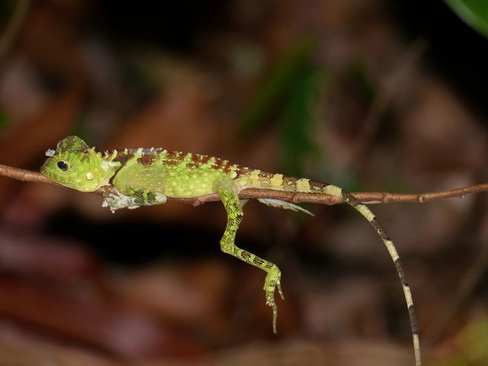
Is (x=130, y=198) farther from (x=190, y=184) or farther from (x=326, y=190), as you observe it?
(x=326, y=190)

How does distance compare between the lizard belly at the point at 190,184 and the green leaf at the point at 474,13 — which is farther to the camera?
the lizard belly at the point at 190,184

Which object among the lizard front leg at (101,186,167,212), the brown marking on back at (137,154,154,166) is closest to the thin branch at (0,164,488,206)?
the lizard front leg at (101,186,167,212)

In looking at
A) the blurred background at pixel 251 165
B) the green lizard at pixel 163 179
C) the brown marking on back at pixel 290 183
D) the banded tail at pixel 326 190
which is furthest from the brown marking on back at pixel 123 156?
the blurred background at pixel 251 165

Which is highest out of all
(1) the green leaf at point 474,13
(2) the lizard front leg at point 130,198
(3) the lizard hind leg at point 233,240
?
(1) the green leaf at point 474,13

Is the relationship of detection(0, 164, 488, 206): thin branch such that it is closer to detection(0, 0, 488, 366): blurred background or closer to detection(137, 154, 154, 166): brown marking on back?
detection(137, 154, 154, 166): brown marking on back

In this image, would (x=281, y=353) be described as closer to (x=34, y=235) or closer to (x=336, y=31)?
(x=34, y=235)

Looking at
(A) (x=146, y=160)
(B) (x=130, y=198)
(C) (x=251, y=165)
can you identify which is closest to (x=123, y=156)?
(A) (x=146, y=160)

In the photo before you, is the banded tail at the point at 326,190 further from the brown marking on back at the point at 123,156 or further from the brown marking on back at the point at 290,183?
the brown marking on back at the point at 123,156
